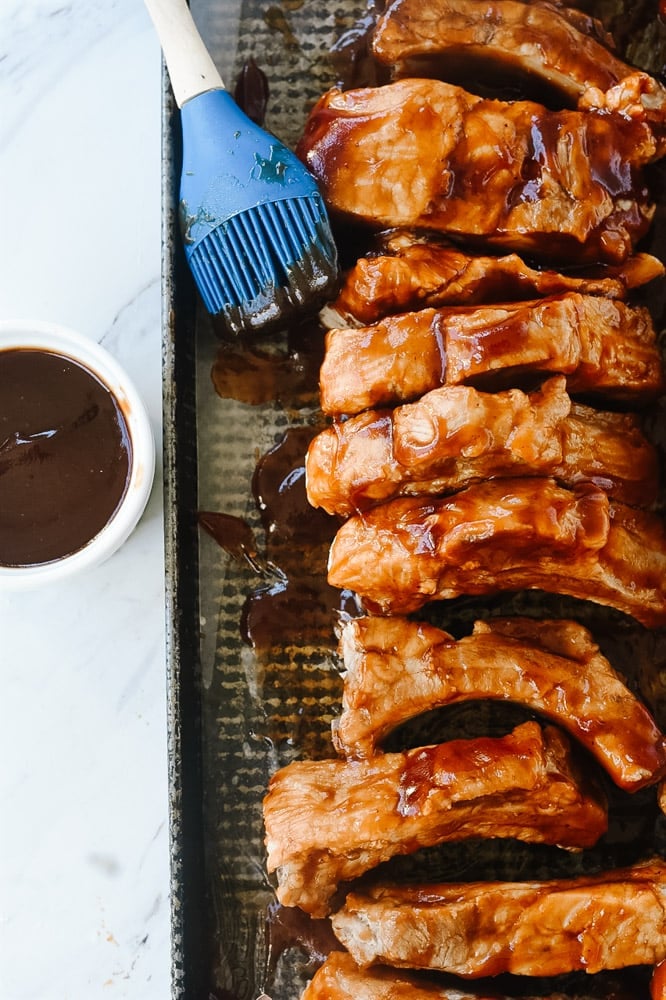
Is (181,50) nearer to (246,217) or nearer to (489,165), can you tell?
(246,217)

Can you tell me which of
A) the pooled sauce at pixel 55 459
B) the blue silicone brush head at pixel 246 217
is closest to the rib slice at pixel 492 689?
the pooled sauce at pixel 55 459

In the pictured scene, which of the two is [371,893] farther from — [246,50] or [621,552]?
[246,50]

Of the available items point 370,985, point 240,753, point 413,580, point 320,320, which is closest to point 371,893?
point 370,985

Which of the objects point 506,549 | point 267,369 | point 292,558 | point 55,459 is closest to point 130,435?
point 55,459

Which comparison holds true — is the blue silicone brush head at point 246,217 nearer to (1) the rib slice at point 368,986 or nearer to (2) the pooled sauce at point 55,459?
(2) the pooled sauce at point 55,459

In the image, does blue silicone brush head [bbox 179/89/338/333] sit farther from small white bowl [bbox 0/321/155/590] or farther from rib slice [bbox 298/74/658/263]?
small white bowl [bbox 0/321/155/590]
